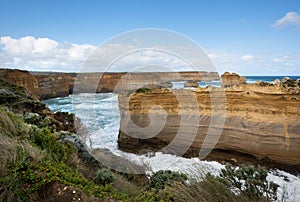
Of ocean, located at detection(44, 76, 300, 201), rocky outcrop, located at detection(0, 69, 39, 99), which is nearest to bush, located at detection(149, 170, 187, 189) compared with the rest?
ocean, located at detection(44, 76, 300, 201)

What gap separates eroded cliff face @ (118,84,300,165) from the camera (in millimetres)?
8234

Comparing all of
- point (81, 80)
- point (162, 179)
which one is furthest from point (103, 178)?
point (81, 80)

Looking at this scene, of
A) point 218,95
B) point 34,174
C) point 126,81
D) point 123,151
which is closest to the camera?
point 34,174

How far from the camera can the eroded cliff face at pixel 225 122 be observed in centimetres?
823

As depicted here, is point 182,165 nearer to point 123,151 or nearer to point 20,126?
point 123,151

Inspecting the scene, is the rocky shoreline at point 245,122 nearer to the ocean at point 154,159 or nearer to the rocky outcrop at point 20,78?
the ocean at point 154,159

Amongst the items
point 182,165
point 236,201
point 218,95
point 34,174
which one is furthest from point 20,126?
point 218,95

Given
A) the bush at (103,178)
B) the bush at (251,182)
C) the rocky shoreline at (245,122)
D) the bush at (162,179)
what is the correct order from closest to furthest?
the bush at (251,182), the bush at (103,178), the bush at (162,179), the rocky shoreline at (245,122)

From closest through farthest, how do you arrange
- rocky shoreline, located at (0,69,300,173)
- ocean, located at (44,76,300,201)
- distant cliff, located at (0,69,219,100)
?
ocean, located at (44,76,300,201)
rocky shoreline, located at (0,69,300,173)
distant cliff, located at (0,69,219,100)

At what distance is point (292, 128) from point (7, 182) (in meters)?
9.17

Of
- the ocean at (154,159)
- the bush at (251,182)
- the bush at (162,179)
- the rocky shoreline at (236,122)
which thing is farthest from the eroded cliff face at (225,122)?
the bush at (162,179)

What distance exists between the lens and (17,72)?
26.6 metres

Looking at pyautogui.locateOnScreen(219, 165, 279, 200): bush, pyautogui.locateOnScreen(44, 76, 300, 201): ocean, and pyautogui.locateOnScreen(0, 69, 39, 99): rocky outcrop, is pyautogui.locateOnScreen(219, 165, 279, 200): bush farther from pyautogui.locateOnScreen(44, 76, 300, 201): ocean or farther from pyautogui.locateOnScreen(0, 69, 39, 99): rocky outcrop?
pyautogui.locateOnScreen(0, 69, 39, 99): rocky outcrop

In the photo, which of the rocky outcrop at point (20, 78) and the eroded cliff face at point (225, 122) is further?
the rocky outcrop at point (20, 78)
